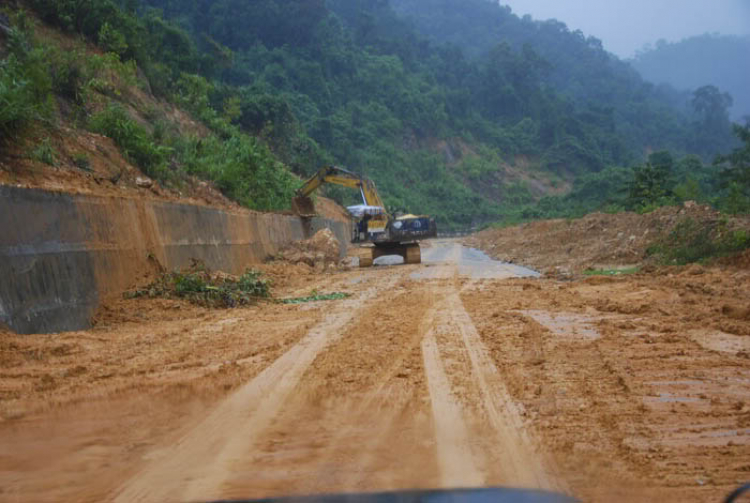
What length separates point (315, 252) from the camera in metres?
22.7

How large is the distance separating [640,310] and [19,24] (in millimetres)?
22514

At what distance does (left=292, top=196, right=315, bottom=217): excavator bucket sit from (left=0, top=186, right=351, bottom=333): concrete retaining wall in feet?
39.9

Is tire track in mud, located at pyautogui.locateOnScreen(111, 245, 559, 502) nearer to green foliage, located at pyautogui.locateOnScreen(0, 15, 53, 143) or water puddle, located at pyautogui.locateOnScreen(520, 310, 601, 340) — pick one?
water puddle, located at pyautogui.locateOnScreen(520, 310, 601, 340)

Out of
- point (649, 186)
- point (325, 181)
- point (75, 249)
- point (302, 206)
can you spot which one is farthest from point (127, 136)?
point (649, 186)

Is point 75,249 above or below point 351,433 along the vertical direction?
above

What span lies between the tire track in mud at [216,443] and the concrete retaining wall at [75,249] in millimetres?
3383

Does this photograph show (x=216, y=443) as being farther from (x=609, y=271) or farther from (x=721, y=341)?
(x=609, y=271)

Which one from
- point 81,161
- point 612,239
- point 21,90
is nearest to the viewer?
point 21,90

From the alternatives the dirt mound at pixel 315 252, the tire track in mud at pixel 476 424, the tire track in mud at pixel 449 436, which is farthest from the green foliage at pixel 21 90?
the dirt mound at pixel 315 252

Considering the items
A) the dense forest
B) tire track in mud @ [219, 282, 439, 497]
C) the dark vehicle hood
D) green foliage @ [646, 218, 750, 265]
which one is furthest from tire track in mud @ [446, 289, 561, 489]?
green foliage @ [646, 218, 750, 265]

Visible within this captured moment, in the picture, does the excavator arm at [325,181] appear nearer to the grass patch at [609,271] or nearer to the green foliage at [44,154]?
the grass patch at [609,271]

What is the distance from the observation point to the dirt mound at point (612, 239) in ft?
59.0

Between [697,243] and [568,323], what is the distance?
9.03 metres

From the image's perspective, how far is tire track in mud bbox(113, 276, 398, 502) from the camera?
3.52m
